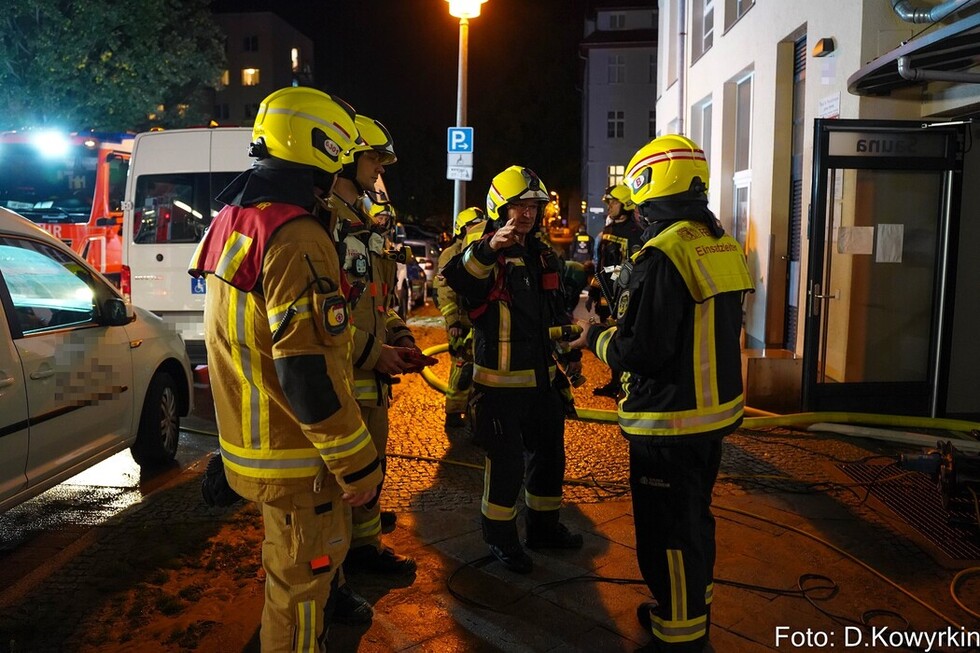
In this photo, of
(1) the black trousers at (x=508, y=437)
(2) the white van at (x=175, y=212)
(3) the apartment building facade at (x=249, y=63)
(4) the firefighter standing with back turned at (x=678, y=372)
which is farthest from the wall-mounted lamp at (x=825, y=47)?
(3) the apartment building facade at (x=249, y=63)

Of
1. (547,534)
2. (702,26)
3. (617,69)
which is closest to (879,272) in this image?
(547,534)

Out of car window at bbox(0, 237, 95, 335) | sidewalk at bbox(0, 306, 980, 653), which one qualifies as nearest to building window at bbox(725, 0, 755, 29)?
sidewalk at bbox(0, 306, 980, 653)

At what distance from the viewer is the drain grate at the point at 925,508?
440 cm

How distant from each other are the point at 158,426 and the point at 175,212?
13.1ft

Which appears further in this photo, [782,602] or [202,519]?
[202,519]

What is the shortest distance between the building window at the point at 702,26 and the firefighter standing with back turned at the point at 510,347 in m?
9.53

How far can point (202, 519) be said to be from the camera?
4820 millimetres

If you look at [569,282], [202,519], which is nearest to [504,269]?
[569,282]

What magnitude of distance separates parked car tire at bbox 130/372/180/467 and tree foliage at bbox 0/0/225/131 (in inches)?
584

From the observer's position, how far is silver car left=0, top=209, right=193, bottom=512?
408 centimetres

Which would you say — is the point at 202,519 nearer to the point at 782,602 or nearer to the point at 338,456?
the point at 338,456

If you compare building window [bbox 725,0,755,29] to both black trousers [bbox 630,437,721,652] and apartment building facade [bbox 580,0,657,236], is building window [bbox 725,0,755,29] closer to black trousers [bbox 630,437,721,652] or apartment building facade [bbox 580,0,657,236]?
black trousers [bbox 630,437,721,652]

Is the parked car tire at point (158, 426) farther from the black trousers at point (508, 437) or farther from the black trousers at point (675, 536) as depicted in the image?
the black trousers at point (675, 536)

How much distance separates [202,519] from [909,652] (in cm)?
389
